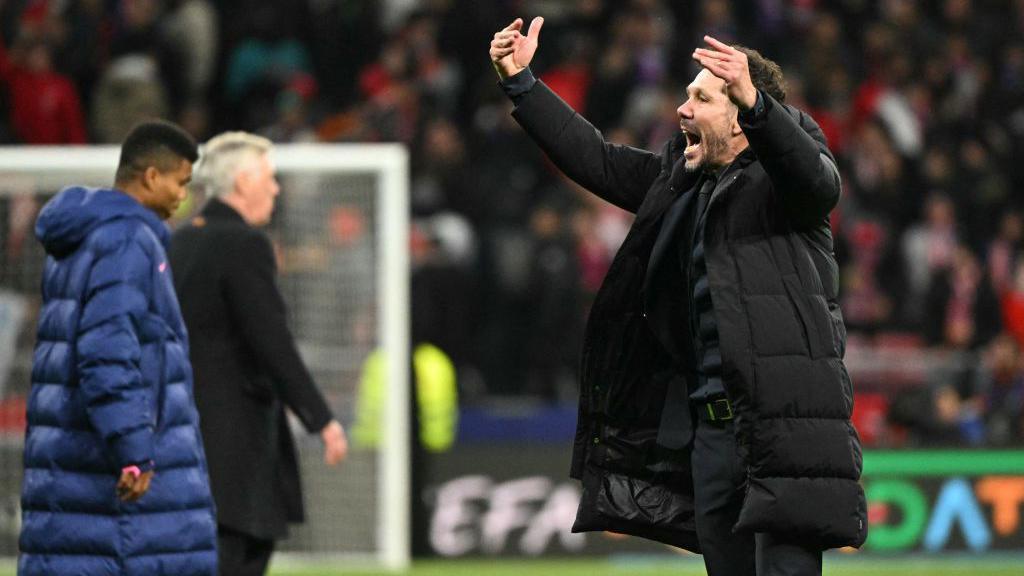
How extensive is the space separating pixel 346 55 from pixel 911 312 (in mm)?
5142

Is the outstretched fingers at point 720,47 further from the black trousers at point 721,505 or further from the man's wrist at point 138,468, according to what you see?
the man's wrist at point 138,468

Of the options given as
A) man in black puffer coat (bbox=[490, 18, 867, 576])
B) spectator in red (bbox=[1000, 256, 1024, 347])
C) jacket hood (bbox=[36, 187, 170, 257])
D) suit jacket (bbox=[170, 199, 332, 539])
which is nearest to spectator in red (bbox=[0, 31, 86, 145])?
spectator in red (bbox=[1000, 256, 1024, 347])

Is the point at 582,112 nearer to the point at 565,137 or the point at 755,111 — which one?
the point at 565,137

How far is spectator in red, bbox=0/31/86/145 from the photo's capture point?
1317cm

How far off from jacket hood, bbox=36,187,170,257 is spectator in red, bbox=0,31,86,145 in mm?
8298

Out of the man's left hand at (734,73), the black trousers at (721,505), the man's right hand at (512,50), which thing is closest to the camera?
the man's left hand at (734,73)

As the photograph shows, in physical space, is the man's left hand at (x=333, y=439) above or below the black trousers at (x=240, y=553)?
above

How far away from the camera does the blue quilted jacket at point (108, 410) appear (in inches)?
193

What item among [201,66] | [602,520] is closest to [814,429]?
[602,520]

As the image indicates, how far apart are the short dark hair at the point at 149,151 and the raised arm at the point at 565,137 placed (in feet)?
3.30

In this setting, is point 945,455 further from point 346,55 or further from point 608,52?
point 346,55

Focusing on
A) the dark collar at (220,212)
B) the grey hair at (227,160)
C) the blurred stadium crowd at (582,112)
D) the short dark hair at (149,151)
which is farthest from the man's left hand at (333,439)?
the blurred stadium crowd at (582,112)

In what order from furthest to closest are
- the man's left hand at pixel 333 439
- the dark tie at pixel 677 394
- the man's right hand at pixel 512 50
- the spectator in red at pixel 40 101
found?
the spectator in red at pixel 40 101 → the man's left hand at pixel 333 439 → the man's right hand at pixel 512 50 → the dark tie at pixel 677 394

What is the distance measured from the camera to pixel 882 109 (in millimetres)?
15023
